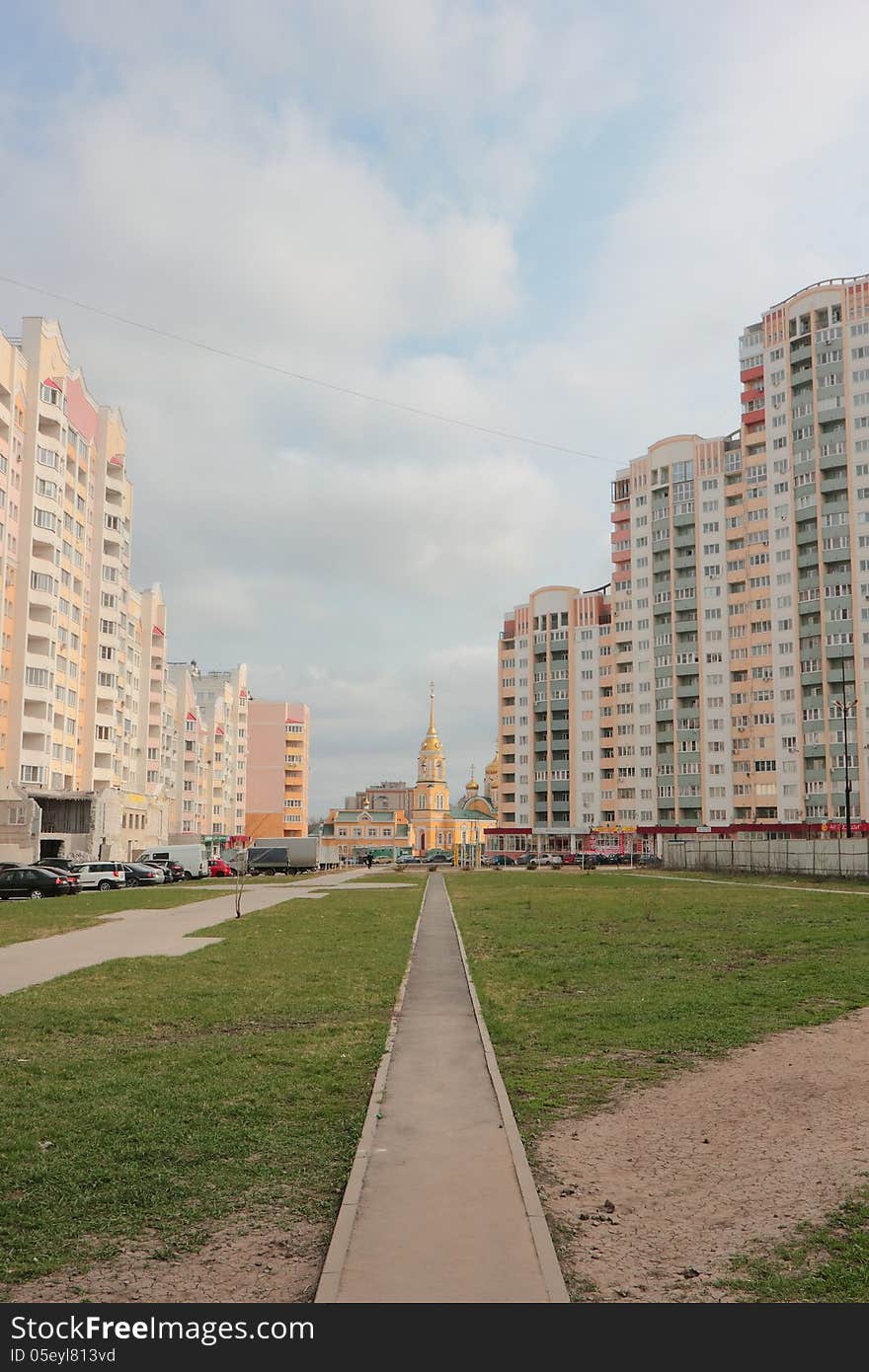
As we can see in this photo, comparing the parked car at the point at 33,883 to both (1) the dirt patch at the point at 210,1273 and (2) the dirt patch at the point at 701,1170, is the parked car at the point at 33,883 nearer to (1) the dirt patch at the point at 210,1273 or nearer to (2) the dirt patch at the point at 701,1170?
(2) the dirt patch at the point at 701,1170

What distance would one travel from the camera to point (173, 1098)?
977cm

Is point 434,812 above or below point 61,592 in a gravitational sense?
below

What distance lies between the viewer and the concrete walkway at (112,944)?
64.4 feet

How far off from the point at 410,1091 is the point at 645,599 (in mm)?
117178

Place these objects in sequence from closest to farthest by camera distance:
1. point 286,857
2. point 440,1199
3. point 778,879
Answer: point 440,1199
point 778,879
point 286,857

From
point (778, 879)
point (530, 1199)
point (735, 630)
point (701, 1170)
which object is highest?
point (735, 630)

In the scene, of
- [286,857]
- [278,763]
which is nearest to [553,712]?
[286,857]

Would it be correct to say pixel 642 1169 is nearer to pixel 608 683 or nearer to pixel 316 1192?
pixel 316 1192

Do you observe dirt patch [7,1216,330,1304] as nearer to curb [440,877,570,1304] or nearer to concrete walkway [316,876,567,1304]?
concrete walkway [316,876,567,1304]

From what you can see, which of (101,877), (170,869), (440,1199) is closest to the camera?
(440,1199)

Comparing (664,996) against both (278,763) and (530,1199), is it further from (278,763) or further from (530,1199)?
(278,763)

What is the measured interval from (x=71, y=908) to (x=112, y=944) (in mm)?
15024

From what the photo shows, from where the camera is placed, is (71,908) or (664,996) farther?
(71,908)
